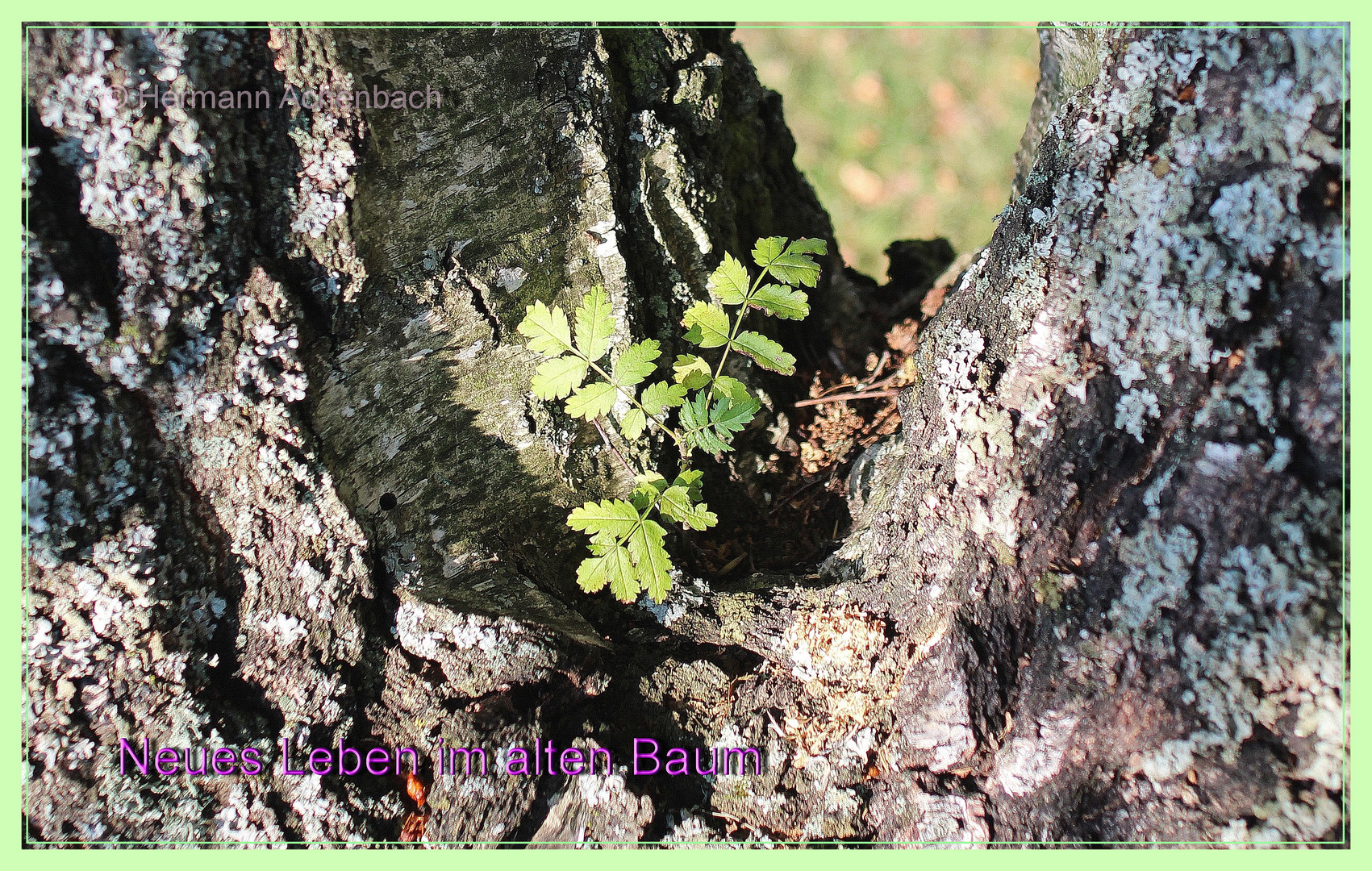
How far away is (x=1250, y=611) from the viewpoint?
1376 millimetres

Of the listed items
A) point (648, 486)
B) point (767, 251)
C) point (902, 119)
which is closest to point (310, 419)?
point (648, 486)

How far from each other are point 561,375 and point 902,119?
12.9 ft

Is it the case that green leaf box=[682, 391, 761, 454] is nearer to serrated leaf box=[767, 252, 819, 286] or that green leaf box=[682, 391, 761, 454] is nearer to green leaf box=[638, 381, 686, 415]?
green leaf box=[638, 381, 686, 415]

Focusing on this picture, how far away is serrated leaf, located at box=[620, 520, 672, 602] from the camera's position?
1721 millimetres

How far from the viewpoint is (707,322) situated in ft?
6.06

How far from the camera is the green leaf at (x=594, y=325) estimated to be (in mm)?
1734

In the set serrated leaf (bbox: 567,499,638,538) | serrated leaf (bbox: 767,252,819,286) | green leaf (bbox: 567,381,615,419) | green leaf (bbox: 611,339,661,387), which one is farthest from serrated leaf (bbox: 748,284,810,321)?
serrated leaf (bbox: 567,499,638,538)

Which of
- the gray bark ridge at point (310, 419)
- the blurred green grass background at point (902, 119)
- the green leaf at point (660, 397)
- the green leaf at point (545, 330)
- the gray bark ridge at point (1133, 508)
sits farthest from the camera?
the blurred green grass background at point (902, 119)

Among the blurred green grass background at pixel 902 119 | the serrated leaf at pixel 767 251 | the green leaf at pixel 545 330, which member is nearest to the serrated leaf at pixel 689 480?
the green leaf at pixel 545 330

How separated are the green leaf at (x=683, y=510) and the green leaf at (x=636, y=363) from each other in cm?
27

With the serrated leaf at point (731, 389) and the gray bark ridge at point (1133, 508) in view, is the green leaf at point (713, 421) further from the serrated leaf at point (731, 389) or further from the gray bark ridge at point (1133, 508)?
the gray bark ridge at point (1133, 508)

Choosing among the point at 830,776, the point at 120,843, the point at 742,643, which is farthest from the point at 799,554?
the point at 120,843

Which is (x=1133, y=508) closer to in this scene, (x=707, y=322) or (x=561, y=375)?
(x=707, y=322)

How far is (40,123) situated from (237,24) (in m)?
→ 0.40
